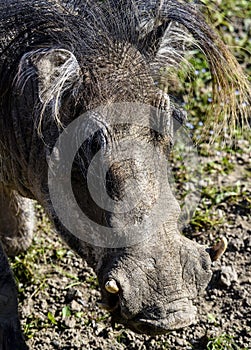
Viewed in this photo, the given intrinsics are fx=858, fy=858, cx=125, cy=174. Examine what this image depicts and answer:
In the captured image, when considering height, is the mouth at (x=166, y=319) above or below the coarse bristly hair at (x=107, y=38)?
below

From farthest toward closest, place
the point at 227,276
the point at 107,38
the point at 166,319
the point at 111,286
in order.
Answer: the point at 227,276
the point at 107,38
the point at 166,319
the point at 111,286

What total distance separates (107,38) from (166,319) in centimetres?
101

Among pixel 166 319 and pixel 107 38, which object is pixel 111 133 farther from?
pixel 166 319

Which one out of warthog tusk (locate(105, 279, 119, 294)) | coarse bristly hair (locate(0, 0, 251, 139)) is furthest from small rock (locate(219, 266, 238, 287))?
warthog tusk (locate(105, 279, 119, 294))

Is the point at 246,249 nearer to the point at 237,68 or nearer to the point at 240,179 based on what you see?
the point at 240,179

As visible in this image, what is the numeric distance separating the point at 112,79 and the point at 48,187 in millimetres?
484

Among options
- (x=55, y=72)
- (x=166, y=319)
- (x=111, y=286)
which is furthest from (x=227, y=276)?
(x=55, y=72)

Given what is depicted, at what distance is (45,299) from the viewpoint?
12.6 ft

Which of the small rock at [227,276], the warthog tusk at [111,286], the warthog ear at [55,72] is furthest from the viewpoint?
the small rock at [227,276]

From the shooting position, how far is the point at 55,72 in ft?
10.1

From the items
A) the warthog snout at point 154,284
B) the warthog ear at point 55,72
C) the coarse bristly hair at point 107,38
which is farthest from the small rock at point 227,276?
the warthog ear at point 55,72

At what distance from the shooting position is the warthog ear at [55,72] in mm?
2998

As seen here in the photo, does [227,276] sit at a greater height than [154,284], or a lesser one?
lesser

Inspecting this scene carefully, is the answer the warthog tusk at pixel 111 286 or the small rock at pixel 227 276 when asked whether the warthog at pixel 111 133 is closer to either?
the warthog tusk at pixel 111 286
